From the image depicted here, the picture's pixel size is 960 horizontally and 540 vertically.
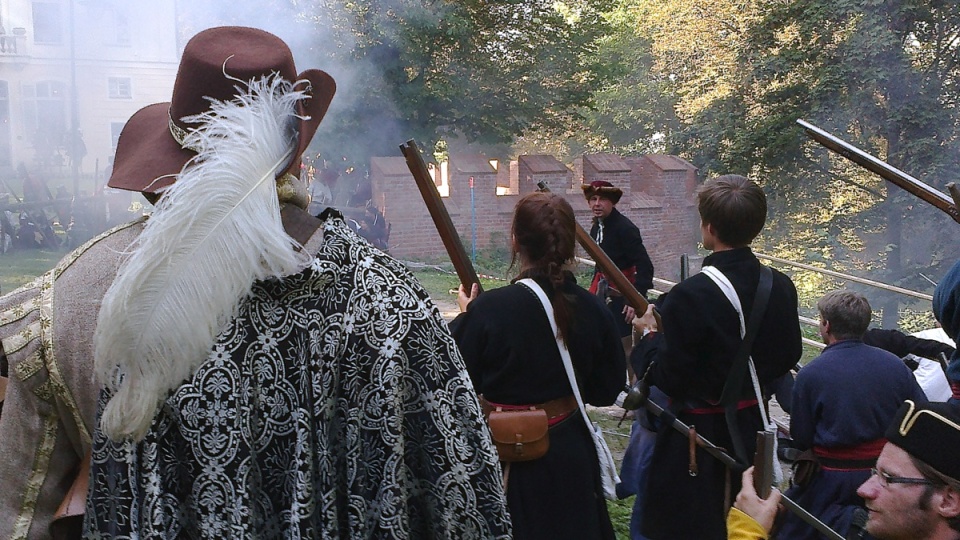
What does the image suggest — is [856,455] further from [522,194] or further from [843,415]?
[522,194]

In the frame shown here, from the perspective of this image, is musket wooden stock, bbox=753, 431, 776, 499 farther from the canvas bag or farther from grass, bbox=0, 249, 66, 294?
grass, bbox=0, 249, 66, 294

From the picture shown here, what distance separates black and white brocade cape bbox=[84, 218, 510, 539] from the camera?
58.7 inches

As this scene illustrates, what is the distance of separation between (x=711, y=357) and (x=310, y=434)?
215 cm

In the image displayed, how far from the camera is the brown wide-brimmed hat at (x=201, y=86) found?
5.20 feet

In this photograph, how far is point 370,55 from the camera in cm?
1563

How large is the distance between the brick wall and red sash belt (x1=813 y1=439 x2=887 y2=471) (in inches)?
389

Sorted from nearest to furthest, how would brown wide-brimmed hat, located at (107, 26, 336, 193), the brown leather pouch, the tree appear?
brown wide-brimmed hat, located at (107, 26, 336, 193), the brown leather pouch, the tree

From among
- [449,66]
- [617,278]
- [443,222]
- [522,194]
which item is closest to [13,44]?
[449,66]

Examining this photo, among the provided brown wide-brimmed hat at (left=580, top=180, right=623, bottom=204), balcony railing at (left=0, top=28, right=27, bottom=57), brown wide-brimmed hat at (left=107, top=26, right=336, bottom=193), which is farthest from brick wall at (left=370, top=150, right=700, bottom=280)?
brown wide-brimmed hat at (left=107, top=26, right=336, bottom=193)

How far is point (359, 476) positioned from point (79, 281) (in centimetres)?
58

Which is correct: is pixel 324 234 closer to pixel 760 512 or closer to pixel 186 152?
pixel 186 152

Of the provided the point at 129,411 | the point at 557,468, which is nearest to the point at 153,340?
the point at 129,411

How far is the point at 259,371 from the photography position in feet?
4.97

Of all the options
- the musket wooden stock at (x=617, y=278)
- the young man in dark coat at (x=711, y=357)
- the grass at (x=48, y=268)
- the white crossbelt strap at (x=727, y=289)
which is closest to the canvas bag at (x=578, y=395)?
A: the young man in dark coat at (x=711, y=357)
